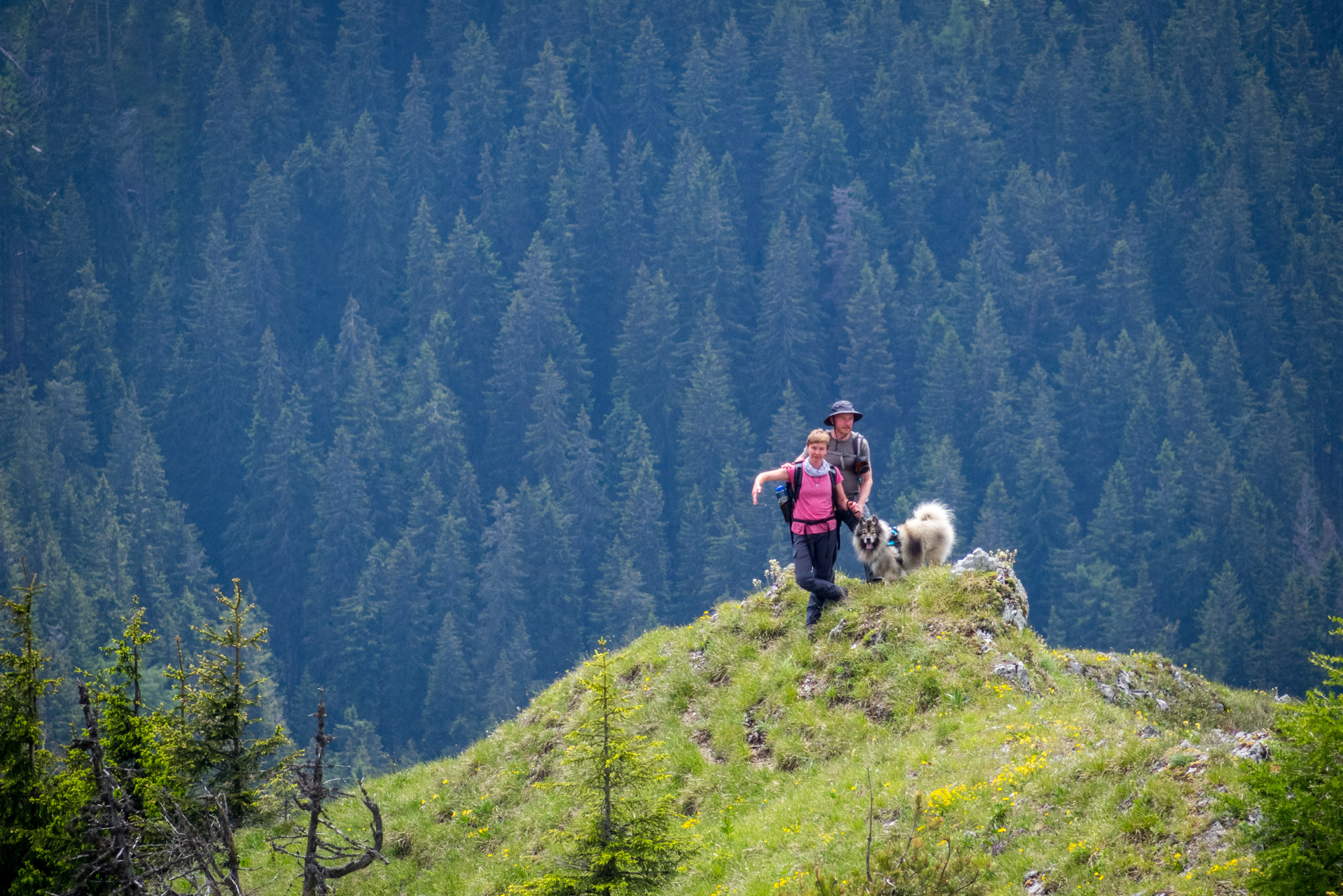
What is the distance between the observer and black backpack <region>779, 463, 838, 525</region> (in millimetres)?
15195

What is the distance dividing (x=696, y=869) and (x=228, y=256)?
155 metres

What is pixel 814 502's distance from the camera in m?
15.2

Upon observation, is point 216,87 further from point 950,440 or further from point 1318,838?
point 1318,838

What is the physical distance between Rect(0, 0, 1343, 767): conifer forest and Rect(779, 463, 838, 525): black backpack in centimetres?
Result: 8521

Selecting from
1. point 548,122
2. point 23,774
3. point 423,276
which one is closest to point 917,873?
point 23,774

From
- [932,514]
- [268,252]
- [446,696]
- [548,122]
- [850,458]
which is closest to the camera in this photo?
[850,458]

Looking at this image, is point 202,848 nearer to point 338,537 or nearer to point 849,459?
point 849,459

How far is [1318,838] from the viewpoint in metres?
7.70

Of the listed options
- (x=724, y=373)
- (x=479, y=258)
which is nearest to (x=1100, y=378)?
(x=724, y=373)

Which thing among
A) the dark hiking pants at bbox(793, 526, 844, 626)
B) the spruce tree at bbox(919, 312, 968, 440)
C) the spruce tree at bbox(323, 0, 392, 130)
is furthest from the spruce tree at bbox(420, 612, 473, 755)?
the spruce tree at bbox(323, 0, 392, 130)

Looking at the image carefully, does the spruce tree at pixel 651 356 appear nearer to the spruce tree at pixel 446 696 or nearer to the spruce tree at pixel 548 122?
the spruce tree at pixel 548 122

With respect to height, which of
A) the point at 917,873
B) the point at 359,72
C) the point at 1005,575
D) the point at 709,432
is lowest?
the point at 917,873

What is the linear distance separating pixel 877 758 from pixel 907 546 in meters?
3.90

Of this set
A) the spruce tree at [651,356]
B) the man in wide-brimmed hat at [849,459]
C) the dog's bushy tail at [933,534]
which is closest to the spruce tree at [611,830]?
the man in wide-brimmed hat at [849,459]
